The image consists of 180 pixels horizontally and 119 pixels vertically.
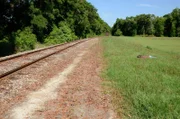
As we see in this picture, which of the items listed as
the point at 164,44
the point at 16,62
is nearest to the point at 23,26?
the point at 16,62

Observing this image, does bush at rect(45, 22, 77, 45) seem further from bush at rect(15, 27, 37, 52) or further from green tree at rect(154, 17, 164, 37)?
green tree at rect(154, 17, 164, 37)

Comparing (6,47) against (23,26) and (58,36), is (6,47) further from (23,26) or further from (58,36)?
(58,36)

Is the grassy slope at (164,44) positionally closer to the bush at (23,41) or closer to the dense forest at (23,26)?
the dense forest at (23,26)

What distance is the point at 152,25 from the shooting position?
158250 mm

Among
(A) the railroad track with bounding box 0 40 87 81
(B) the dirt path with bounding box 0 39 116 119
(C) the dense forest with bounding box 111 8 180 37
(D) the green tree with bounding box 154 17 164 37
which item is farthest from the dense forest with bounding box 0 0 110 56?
(D) the green tree with bounding box 154 17 164 37

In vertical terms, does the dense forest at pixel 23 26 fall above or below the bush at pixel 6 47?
above

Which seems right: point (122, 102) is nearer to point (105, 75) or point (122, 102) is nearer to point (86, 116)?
point (86, 116)

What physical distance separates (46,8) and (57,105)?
40845mm

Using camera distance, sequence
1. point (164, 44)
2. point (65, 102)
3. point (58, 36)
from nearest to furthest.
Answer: point (65, 102) < point (58, 36) < point (164, 44)


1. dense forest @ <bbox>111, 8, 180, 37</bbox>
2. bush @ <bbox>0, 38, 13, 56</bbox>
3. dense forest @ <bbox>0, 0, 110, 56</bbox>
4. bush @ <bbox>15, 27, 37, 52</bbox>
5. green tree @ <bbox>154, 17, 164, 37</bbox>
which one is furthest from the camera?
green tree @ <bbox>154, 17, 164, 37</bbox>

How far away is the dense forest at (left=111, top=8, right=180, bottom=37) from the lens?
13888cm

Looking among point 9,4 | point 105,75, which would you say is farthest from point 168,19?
point 105,75

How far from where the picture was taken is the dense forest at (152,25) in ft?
456

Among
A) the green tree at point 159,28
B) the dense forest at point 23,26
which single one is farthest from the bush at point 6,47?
the green tree at point 159,28
